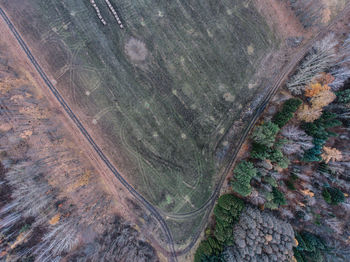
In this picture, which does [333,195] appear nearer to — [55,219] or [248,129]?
[248,129]

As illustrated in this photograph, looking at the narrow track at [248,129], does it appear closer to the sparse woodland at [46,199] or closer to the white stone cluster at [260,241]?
the white stone cluster at [260,241]

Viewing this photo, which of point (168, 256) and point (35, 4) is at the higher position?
point (35, 4)

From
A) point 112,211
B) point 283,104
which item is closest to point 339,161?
point 283,104

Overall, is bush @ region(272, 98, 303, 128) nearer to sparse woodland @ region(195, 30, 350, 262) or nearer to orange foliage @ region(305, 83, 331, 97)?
sparse woodland @ region(195, 30, 350, 262)

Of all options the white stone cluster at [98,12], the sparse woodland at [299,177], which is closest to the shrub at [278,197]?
the sparse woodland at [299,177]

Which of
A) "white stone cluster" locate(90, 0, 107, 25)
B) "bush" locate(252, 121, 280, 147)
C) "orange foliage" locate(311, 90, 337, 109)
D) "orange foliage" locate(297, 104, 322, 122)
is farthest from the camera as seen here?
"white stone cluster" locate(90, 0, 107, 25)

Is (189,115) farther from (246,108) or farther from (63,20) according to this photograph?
(63,20)

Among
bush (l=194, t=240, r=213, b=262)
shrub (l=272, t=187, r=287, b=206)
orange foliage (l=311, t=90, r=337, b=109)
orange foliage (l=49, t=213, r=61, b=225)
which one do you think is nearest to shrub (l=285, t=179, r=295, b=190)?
shrub (l=272, t=187, r=287, b=206)
